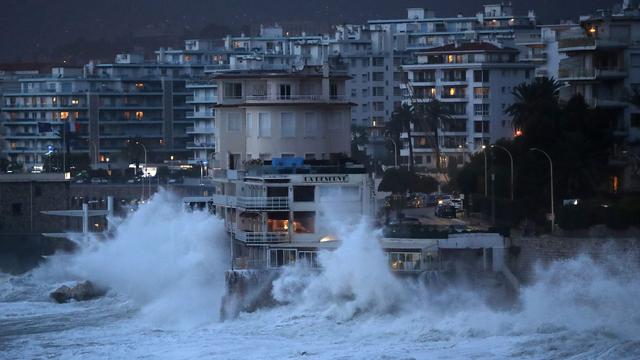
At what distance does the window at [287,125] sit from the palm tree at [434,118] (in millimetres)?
21915

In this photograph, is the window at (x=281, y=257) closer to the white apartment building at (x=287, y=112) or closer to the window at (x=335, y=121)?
the white apartment building at (x=287, y=112)

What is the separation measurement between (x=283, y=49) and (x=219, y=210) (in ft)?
173

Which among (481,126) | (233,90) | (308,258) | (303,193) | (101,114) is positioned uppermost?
(101,114)

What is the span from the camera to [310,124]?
53000mm

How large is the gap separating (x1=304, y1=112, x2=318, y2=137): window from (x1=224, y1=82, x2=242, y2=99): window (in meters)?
2.57

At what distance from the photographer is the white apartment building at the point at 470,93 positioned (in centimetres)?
7606

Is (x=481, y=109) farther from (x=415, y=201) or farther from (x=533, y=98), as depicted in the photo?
(x=415, y=201)

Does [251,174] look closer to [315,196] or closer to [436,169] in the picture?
[315,196]

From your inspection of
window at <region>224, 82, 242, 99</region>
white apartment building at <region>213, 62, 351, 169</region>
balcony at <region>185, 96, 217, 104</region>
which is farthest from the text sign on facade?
balcony at <region>185, 96, 217, 104</region>

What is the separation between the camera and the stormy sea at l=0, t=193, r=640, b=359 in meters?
38.7

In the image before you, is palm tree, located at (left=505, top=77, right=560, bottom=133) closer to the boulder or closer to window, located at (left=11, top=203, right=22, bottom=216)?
the boulder

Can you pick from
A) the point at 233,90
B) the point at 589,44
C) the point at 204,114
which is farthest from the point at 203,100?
the point at 589,44

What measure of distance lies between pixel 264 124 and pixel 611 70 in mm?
12279

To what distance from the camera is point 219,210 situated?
52656 mm
